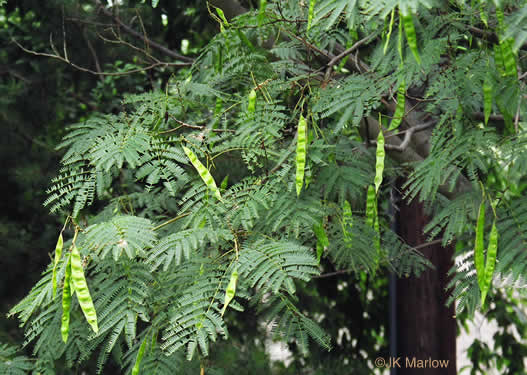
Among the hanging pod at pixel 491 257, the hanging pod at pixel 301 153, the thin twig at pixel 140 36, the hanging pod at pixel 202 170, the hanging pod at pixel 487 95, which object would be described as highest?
the thin twig at pixel 140 36

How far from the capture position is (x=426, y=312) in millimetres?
3627

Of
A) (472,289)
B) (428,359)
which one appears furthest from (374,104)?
(428,359)

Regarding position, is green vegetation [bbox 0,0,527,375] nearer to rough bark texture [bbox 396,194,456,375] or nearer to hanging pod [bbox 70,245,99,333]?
hanging pod [bbox 70,245,99,333]

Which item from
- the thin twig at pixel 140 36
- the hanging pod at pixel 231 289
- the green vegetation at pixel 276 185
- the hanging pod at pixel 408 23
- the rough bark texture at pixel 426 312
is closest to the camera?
the hanging pod at pixel 408 23

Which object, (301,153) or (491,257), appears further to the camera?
(301,153)

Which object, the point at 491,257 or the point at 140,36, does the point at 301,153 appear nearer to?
the point at 491,257

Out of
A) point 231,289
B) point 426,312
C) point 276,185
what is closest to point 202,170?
point 276,185

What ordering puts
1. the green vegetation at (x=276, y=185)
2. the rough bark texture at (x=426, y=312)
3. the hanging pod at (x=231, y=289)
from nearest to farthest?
the hanging pod at (x=231, y=289) → the green vegetation at (x=276, y=185) → the rough bark texture at (x=426, y=312)

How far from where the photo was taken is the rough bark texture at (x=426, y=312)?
11.8 feet

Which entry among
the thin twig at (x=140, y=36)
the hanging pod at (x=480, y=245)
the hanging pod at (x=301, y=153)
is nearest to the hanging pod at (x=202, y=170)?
the hanging pod at (x=301, y=153)

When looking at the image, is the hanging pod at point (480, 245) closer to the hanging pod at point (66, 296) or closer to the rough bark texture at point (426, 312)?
the hanging pod at point (66, 296)

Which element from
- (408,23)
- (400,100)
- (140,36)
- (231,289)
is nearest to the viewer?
(408,23)

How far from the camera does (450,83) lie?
6.29 feet

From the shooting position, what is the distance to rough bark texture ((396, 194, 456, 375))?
359cm
